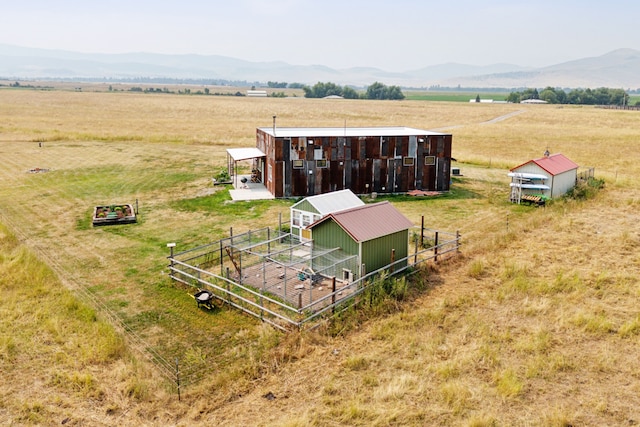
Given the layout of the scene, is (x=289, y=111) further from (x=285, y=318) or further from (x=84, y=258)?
(x=285, y=318)

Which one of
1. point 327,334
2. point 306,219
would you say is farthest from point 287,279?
point 327,334

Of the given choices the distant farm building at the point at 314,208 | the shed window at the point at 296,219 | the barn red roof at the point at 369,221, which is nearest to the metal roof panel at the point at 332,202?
the distant farm building at the point at 314,208

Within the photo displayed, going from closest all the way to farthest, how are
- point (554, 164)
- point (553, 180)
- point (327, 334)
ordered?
point (327, 334)
point (553, 180)
point (554, 164)

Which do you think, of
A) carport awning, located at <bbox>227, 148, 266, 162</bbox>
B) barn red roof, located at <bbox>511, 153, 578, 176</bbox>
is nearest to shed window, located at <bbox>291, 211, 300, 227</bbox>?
carport awning, located at <bbox>227, 148, 266, 162</bbox>

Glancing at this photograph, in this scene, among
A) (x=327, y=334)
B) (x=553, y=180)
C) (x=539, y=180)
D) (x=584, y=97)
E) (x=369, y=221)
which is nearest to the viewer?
(x=327, y=334)

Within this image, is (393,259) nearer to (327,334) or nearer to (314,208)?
(314,208)

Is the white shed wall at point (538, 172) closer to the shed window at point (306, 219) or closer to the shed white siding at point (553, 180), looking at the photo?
the shed white siding at point (553, 180)
